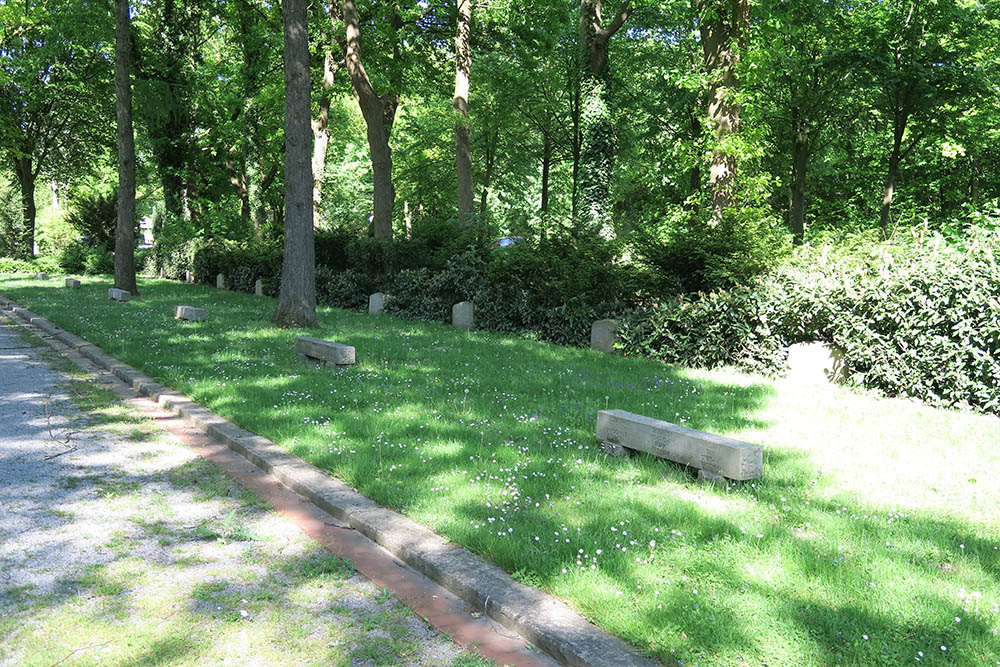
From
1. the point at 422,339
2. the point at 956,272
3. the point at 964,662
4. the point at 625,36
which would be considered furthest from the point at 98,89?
the point at 964,662

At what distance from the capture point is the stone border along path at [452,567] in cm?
309

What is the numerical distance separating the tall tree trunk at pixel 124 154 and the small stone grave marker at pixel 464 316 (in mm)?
11759

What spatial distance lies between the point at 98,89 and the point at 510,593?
37.2m

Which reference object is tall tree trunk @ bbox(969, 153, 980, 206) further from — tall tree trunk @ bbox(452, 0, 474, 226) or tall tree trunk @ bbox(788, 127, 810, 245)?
tall tree trunk @ bbox(452, 0, 474, 226)

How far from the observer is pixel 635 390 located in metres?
8.46

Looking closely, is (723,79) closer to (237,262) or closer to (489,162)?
(237,262)

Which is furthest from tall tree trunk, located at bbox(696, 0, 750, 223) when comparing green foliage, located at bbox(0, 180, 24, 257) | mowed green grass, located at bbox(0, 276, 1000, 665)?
green foliage, located at bbox(0, 180, 24, 257)

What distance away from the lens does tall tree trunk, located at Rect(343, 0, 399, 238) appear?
60.4 feet

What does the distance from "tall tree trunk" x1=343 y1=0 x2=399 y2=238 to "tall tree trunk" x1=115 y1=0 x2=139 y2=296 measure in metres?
6.69

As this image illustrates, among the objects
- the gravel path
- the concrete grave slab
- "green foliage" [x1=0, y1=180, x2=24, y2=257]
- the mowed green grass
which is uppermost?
"green foliage" [x1=0, y1=180, x2=24, y2=257]

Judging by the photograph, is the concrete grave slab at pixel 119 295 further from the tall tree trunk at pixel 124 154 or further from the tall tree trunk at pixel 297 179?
the tall tree trunk at pixel 297 179

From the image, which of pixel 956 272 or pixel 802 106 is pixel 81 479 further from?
pixel 802 106

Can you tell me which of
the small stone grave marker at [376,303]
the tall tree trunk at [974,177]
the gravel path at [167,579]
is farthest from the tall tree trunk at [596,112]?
the gravel path at [167,579]

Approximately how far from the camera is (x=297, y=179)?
13633 millimetres
